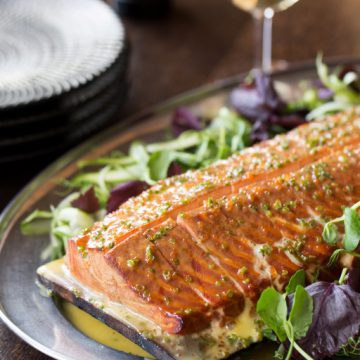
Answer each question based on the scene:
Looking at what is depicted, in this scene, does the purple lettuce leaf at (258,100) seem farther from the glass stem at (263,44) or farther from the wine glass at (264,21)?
the glass stem at (263,44)

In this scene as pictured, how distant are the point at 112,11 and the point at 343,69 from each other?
56.9 inches

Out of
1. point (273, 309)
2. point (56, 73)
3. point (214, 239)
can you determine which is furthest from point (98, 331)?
point (56, 73)

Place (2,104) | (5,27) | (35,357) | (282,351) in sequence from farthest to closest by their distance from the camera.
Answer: (5,27)
(2,104)
(35,357)
(282,351)

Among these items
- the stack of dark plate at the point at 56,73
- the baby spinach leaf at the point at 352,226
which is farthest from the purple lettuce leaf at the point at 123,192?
the baby spinach leaf at the point at 352,226

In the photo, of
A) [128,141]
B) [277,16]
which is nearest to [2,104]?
[128,141]

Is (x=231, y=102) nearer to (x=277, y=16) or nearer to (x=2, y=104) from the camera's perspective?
(x=2, y=104)

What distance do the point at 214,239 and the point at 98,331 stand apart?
1.69 ft

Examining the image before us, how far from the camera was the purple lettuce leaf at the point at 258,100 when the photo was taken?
3.91m

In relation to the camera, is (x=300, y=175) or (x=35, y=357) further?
(x=300, y=175)

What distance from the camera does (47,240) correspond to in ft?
10.6

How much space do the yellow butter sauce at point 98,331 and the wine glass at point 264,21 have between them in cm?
199

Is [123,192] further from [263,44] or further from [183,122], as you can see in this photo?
[263,44]

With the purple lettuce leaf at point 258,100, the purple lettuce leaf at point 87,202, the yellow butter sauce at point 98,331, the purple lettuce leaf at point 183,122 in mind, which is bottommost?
the yellow butter sauce at point 98,331

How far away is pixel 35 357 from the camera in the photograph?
272 cm
